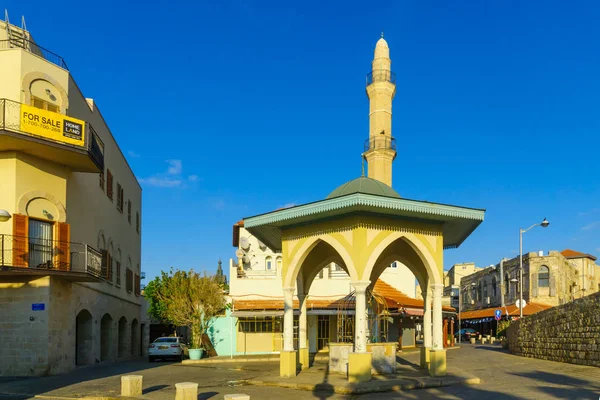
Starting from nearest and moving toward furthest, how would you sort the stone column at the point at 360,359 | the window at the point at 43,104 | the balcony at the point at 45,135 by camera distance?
the stone column at the point at 360,359 → the balcony at the point at 45,135 → the window at the point at 43,104

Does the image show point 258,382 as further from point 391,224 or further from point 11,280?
point 11,280

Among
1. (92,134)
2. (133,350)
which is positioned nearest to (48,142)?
(92,134)

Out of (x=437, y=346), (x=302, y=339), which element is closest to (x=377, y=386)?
(x=437, y=346)

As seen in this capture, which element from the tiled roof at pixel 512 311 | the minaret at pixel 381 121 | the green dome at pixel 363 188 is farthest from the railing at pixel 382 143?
the green dome at pixel 363 188

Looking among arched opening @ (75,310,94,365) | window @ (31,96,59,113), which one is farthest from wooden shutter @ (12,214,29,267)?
arched opening @ (75,310,94,365)

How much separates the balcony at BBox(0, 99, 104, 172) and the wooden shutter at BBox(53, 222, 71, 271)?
99.9 inches

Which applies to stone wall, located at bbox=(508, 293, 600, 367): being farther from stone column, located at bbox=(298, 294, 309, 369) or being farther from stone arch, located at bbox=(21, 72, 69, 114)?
stone arch, located at bbox=(21, 72, 69, 114)

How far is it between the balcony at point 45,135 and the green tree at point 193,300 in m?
10.8

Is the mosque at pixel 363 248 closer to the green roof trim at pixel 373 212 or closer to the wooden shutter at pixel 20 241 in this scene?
the green roof trim at pixel 373 212

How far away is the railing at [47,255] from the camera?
20.1m

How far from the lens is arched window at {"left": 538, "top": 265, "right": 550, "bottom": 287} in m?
54.8

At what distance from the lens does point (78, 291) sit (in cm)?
2459

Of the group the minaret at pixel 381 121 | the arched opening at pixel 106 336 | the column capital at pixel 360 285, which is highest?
the minaret at pixel 381 121

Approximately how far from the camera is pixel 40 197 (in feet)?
70.8
